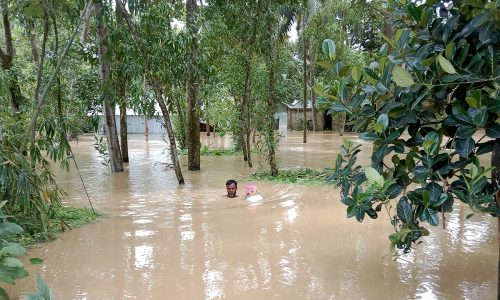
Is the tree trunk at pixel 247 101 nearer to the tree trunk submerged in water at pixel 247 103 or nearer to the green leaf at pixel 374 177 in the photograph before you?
the tree trunk submerged in water at pixel 247 103

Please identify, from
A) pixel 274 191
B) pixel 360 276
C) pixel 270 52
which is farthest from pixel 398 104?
pixel 270 52

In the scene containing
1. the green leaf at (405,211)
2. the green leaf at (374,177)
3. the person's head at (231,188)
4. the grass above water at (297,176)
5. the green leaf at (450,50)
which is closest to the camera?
the green leaf at (450,50)

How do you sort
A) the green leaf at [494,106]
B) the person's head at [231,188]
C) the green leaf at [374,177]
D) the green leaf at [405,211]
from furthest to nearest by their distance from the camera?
the person's head at [231,188] < the green leaf at [405,211] < the green leaf at [374,177] < the green leaf at [494,106]

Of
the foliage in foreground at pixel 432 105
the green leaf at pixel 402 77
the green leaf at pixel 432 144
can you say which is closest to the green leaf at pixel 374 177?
the foliage in foreground at pixel 432 105

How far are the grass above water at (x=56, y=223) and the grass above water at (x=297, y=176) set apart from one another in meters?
4.73

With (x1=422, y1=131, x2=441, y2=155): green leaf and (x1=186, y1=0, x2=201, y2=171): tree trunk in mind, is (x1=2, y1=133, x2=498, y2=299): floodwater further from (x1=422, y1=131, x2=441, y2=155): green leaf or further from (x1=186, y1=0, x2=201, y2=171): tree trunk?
(x1=186, y1=0, x2=201, y2=171): tree trunk

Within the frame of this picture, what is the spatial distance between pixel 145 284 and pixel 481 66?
11.3 ft

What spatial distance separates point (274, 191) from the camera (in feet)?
31.0

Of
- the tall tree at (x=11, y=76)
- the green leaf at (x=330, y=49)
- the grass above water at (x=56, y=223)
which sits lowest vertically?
the grass above water at (x=56, y=223)

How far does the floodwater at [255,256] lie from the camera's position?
13.6ft

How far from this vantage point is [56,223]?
20.9 ft

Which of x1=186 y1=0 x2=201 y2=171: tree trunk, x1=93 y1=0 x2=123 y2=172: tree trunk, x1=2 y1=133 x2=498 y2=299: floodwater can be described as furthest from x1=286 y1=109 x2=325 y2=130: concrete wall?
x1=2 y1=133 x2=498 y2=299: floodwater

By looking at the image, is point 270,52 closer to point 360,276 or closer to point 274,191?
point 274,191

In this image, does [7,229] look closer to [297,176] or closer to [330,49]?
[330,49]
